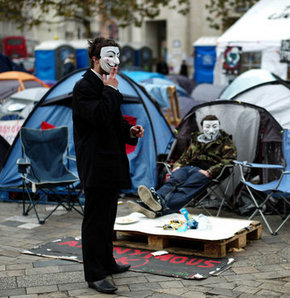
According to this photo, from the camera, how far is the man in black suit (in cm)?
417

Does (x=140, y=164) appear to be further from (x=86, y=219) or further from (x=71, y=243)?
(x=86, y=219)

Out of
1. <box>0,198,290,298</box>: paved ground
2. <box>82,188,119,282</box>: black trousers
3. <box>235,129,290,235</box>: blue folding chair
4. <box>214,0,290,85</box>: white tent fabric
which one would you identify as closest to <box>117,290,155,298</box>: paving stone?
<box>0,198,290,298</box>: paved ground

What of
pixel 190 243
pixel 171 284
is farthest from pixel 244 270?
pixel 190 243

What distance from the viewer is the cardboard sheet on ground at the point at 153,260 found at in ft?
15.6

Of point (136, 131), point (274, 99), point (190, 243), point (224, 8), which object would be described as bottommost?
point (190, 243)

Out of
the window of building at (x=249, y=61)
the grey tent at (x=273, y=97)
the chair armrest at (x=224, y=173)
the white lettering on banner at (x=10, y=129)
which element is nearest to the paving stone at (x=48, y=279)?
the chair armrest at (x=224, y=173)

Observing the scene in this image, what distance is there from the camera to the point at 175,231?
17.6 ft

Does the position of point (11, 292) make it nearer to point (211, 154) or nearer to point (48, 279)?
point (48, 279)

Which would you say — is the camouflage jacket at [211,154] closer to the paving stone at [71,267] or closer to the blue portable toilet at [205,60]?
the paving stone at [71,267]

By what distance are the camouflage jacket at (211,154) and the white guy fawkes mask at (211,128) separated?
0.08m

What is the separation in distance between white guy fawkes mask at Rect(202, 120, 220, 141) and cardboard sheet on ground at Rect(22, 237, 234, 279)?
6.77 ft

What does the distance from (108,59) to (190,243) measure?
→ 6.90 feet

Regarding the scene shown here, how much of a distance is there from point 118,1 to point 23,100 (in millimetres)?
12160

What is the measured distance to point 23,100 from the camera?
10594 millimetres
